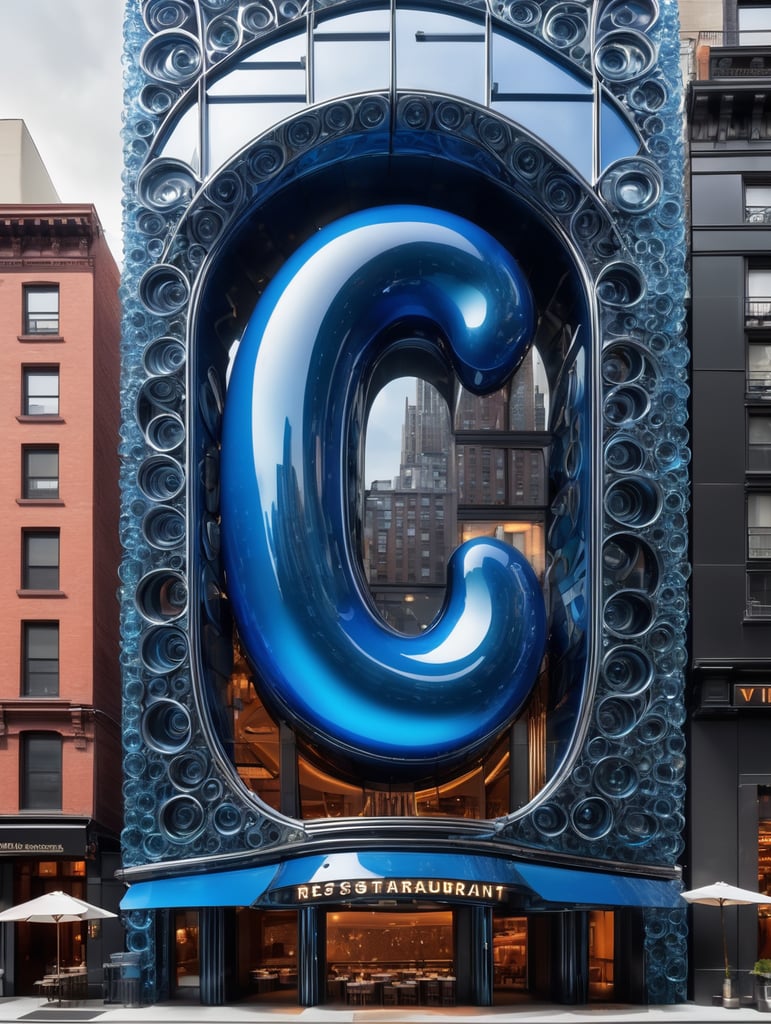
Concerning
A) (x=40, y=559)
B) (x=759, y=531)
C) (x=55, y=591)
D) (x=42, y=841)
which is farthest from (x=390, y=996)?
(x=40, y=559)

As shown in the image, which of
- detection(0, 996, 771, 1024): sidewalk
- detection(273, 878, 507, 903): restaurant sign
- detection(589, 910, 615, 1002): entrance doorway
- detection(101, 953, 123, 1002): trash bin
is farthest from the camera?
detection(589, 910, 615, 1002): entrance doorway

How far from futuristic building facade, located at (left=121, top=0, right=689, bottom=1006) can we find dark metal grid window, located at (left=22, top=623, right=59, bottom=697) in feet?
21.2

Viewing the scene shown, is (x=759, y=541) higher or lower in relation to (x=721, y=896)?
higher

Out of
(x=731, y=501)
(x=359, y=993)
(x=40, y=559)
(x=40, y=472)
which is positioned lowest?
(x=359, y=993)

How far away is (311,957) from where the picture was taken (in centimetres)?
3534

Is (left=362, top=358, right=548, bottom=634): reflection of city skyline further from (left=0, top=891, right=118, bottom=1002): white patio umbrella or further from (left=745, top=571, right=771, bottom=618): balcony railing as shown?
(left=0, top=891, right=118, bottom=1002): white patio umbrella

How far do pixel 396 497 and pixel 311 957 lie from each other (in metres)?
12.1

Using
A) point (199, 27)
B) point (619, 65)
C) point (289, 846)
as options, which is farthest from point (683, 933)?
point (199, 27)


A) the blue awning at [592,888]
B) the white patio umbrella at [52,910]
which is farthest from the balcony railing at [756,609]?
the white patio umbrella at [52,910]

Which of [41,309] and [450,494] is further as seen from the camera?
[41,309]

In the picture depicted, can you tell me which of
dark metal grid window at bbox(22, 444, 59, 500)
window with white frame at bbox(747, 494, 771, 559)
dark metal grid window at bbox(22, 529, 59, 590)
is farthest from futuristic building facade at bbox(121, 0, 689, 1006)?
dark metal grid window at bbox(22, 444, 59, 500)

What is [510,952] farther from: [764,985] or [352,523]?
[352,523]

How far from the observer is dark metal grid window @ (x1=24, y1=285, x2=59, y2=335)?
43.2 m

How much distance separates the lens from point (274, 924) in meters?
38.7
